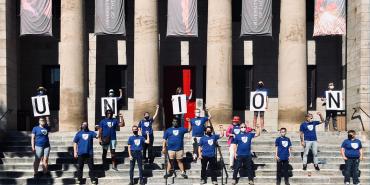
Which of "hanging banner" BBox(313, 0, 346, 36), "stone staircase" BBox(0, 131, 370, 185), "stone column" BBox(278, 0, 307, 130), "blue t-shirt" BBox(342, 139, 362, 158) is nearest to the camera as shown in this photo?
"blue t-shirt" BBox(342, 139, 362, 158)

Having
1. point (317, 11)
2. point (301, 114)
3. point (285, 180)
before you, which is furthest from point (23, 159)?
point (317, 11)

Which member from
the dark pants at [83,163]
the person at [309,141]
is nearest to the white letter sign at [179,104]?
the dark pants at [83,163]

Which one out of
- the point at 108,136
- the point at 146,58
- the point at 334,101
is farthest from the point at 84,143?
the point at 334,101

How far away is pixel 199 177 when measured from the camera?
85.5ft

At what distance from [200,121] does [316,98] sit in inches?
474

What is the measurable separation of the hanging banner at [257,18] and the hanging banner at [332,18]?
232 centimetres

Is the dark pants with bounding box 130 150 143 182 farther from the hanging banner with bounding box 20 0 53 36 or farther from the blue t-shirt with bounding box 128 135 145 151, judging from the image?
the hanging banner with bounding box 20 0 53 36

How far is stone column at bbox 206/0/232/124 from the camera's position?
32250 mm

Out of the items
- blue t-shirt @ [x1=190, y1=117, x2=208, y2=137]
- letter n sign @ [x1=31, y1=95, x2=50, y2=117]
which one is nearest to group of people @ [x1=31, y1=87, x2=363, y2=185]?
blue t-shirt @ [x1=190, y1=117, x2=208, y2=137]

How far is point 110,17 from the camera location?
107 feet

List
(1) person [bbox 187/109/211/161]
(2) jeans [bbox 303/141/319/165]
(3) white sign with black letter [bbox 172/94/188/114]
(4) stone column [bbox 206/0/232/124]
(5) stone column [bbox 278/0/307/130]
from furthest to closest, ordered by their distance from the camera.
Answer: (5) stone column [bbox 278/0/307/130] → (4) stone column [bbox 206/0/232/124] → (3) white sign with black letter [bbox 172/94/188/114] → (1) person [bbox 187/109/211/161] → (2) jeans [bbox 303/141/319/165]

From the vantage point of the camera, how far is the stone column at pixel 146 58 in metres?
32.3

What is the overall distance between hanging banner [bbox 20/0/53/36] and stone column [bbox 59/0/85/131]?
722mm

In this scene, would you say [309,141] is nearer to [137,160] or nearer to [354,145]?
[354,145]
